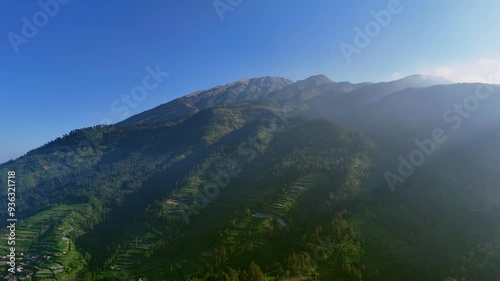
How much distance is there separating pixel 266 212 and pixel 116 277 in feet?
287

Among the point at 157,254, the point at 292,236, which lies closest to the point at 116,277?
the point at 157,254

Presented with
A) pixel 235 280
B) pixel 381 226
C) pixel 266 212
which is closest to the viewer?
pixel 235 280

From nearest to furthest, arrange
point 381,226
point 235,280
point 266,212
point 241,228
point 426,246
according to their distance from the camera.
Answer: point 235,280, point 426,246, point 381,226, point 241,228, point 266,212

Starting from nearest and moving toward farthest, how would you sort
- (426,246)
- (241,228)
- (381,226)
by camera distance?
(426,246) < (381,226) < (241,228)

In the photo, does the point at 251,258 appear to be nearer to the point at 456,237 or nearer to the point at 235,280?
the point at 235,280

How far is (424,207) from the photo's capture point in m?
180

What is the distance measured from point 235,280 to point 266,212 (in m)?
68.7

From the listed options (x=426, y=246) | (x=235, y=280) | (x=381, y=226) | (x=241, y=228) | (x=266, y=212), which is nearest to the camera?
(x=235, y=280)

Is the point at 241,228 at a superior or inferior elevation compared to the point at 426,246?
superior

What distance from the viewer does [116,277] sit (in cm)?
17675

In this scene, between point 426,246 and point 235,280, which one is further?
point 426,246

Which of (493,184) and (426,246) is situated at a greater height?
(493,184)

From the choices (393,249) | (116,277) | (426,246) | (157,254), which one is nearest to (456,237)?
(426,246)

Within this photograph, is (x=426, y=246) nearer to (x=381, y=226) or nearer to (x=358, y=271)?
(x=381, y=226)
